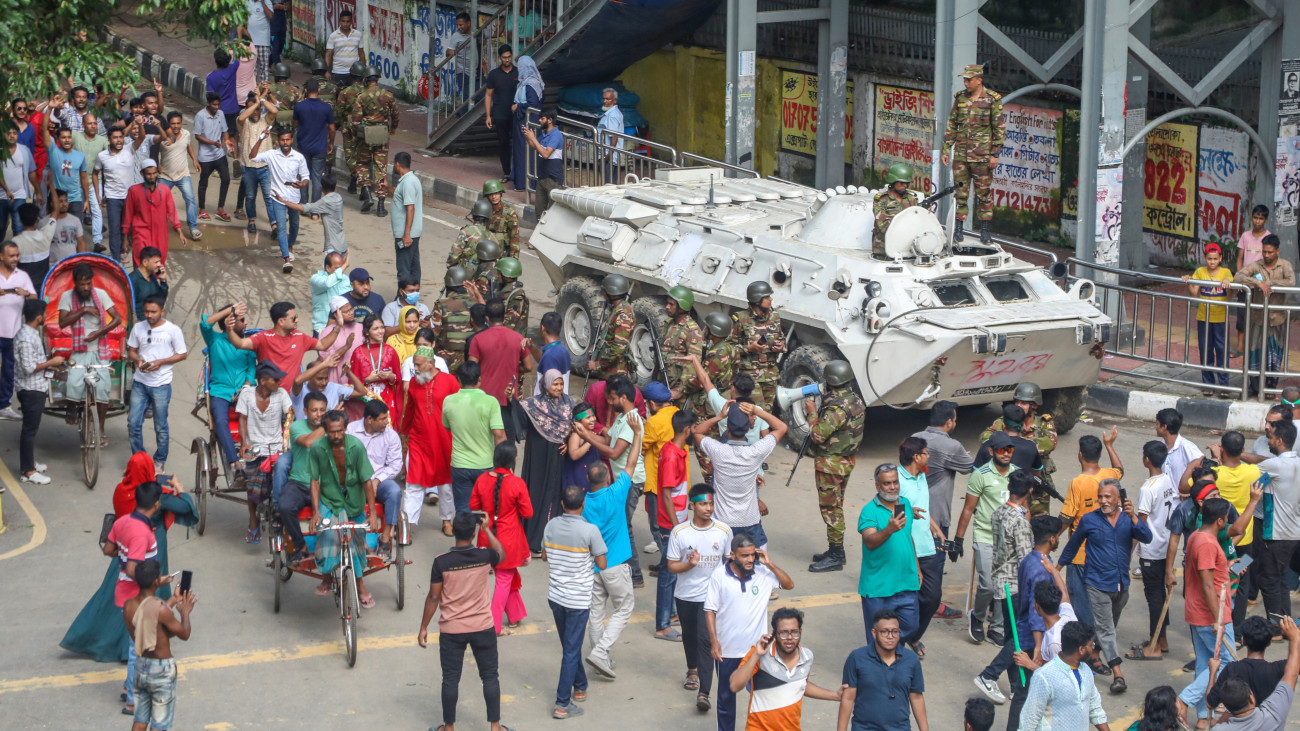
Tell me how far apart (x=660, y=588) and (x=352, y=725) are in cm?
243

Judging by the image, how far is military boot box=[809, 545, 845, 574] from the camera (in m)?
12.3

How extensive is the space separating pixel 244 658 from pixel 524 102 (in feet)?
44.8

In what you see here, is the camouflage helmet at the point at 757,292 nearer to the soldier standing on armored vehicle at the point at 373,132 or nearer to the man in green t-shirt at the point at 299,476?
the man in green t-shirt at the point at 299,476

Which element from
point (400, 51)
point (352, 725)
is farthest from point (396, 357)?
point (400, 51)

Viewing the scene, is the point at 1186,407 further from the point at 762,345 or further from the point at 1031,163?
the point at 1031,163

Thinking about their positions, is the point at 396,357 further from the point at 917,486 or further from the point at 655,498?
the point at 917,486

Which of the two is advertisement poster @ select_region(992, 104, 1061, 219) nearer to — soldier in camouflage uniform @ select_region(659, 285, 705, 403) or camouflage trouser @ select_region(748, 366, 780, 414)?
camouflage trouser @ select_region(748, 366, 780, 414)

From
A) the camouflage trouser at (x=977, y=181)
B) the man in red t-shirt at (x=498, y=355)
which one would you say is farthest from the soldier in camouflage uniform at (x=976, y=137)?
the man in red t-shirt at (x=498, y=355)

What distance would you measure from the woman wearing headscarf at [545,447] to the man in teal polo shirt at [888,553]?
279 centimetres

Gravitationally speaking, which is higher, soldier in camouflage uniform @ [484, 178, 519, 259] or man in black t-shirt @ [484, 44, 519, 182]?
man in black t-shirt @ [484, 44, 519, 182]

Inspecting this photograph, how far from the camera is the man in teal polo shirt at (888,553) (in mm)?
9703

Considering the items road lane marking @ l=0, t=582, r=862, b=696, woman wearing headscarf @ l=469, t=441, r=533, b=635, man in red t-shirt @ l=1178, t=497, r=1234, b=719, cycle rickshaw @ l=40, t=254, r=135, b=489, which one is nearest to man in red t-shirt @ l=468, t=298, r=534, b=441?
road lane marking @ l=0, t=582, r=862, b=696

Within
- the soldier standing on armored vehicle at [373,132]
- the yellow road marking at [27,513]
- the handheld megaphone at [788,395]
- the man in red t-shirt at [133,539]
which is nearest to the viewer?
the man in red t-shirt at [133,539]

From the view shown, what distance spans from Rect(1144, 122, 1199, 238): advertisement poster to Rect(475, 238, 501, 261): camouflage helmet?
9.24m
